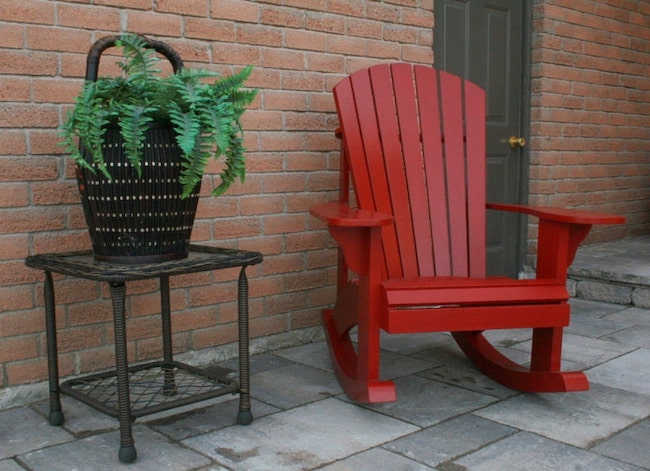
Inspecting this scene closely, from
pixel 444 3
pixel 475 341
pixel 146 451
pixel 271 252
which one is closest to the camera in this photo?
pixel 146 451

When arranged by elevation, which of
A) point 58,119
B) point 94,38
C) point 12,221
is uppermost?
point 94,38

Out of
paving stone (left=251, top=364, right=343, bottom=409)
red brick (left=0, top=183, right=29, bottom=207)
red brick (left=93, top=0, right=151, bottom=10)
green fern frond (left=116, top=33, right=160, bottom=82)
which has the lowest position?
paving stone (left=251, top=364, right=343, bottom=409)

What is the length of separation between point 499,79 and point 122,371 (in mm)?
2857

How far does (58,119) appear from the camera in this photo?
91.8 inches

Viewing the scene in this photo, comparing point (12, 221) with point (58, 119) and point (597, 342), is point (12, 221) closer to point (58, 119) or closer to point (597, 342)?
point (58, 119)

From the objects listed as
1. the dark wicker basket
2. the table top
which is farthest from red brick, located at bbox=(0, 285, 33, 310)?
the dark wicker basket

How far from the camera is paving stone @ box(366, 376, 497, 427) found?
2.21 metres

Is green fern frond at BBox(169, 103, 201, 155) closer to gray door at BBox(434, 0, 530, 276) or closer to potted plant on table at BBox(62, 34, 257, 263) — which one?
potted plant on table at BBox(62, 34, 257, 263)

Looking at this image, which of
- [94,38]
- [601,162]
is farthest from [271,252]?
[601,162]

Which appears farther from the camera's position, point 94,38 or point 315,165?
point 315,165

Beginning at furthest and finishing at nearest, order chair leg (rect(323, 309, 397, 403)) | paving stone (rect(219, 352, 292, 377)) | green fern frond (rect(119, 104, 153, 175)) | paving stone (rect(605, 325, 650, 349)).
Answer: paving stone (rect(605, 325, 650, 349)), paving stone (rect(219, 352, 292, 377)), chair leg (rect(323, 309, 397, 403)), green fern frond (rect(119, 104, 153, 175))

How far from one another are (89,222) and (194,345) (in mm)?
875

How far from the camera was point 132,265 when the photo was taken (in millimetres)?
1949

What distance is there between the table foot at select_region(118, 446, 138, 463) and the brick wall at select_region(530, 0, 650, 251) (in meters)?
2.96
